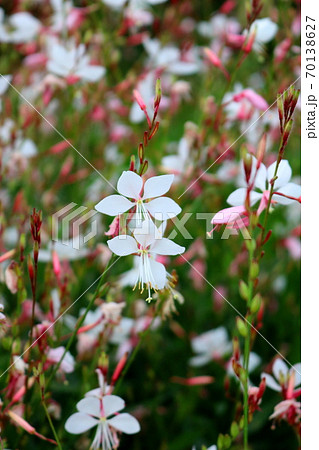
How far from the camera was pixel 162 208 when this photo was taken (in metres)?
0.79

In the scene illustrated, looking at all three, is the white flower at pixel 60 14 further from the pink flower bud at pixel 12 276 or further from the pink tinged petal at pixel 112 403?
the pink tinged petal at pixel 112 403

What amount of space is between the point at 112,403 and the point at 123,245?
26cm

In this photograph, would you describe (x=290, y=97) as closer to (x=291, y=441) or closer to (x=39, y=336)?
(x=39, y=336)

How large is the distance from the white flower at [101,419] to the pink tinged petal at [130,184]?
1.02 ft

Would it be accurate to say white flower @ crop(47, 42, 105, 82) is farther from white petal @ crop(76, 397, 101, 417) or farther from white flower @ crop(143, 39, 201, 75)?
white petal @ crop(76, 397, 101, 417)

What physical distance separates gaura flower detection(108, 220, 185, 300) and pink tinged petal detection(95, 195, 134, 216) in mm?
33

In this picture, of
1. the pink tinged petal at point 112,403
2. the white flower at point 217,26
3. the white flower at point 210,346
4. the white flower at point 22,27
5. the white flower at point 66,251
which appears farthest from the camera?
the white flower at point 217,26

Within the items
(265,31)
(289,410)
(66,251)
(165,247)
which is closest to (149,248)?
(165,247)

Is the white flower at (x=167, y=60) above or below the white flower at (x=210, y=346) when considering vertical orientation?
above

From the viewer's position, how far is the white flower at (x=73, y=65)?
140 centimetres

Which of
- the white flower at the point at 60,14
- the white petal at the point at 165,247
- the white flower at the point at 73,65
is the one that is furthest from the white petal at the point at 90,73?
the white petal at the point at 165,247

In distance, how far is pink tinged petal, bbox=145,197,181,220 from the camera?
77cm

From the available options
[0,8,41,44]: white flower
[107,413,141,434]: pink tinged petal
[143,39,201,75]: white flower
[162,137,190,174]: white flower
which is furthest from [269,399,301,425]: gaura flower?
[0,8,41,44]: white flower
